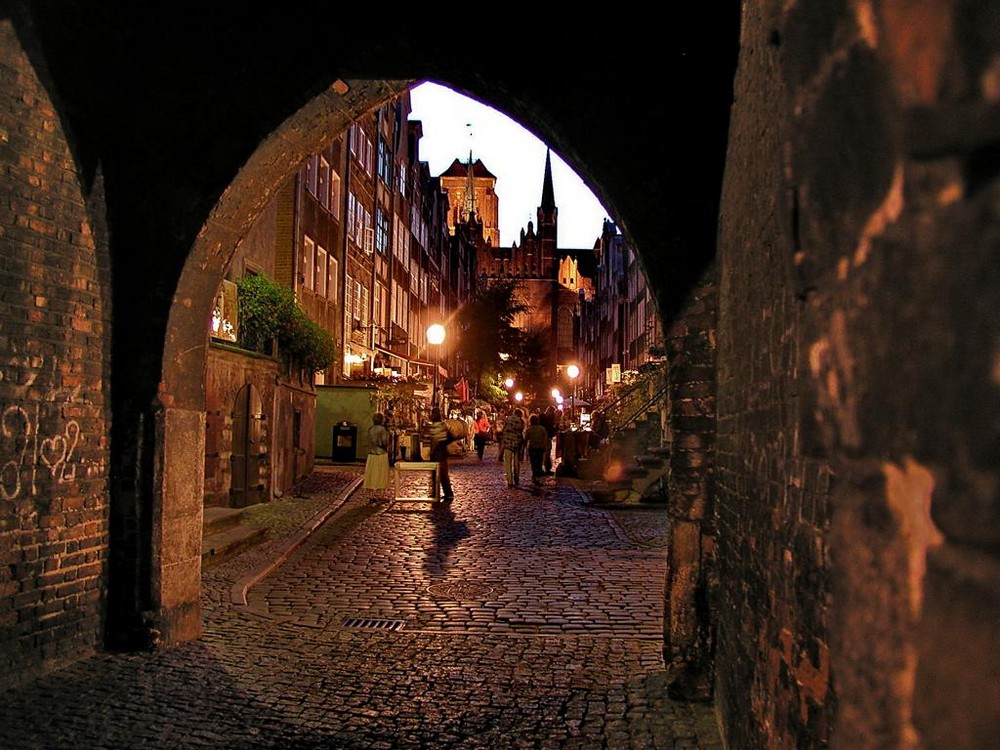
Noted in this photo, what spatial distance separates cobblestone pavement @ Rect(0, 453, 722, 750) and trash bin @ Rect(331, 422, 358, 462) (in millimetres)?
14968

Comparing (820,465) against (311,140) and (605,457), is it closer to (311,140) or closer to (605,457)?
(311,140)

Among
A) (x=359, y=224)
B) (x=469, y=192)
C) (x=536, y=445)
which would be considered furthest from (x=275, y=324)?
(x=469, y=192)

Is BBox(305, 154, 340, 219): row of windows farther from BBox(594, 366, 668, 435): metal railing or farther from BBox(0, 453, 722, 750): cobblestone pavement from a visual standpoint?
BBox(0, 453, 722, 750): cobblestone pavement

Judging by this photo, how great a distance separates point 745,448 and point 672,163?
2557mm

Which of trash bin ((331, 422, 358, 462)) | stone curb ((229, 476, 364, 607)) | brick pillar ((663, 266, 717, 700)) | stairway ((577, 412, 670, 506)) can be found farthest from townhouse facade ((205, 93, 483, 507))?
stairway ((577, 412, 670, 506))

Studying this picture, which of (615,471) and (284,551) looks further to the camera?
(615,471)

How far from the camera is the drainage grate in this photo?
753cm

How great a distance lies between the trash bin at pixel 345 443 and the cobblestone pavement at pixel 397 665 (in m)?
15.0

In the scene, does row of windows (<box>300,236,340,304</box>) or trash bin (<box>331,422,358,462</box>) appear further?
trash bin (<box>331,422,358,462</box>)

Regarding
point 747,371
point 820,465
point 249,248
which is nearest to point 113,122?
point 747,371

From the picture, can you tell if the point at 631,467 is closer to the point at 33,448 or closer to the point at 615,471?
the point at 615,471

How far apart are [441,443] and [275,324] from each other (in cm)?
390

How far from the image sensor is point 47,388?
615cm

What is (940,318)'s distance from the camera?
96 cm
